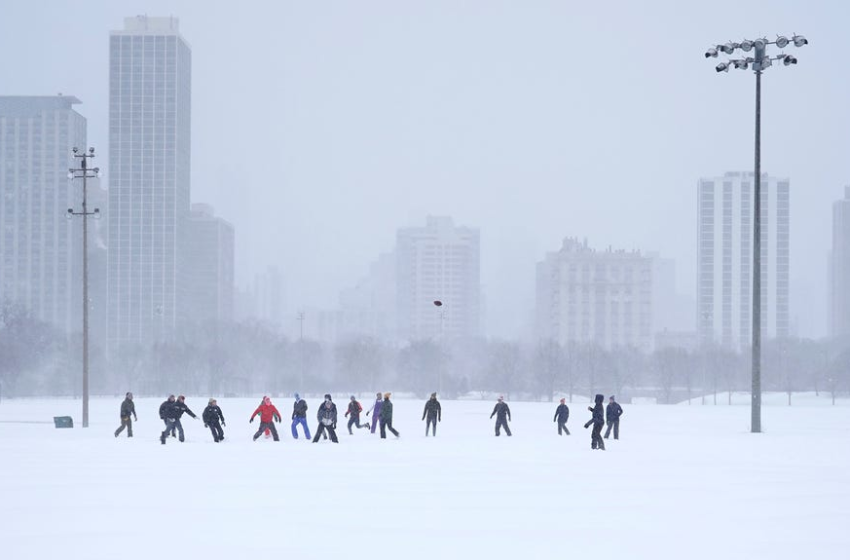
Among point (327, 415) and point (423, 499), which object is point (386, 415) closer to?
point (327, 415)

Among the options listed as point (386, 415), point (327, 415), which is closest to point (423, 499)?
point (327, 415)

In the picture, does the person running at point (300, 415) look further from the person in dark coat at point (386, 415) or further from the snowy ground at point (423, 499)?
the person in dark coat at point (386, 415)

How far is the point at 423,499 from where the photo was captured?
1933 cm

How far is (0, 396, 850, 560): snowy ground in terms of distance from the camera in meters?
14.6

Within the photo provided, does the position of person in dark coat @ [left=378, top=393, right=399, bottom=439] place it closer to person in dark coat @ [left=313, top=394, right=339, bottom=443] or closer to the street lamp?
person in dark coat @ [left=313, top=394, right=339, bottom=443]

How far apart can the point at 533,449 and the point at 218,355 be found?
104487mm

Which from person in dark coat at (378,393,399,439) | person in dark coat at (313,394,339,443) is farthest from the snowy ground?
person in dark coat at (378,393,399,439)

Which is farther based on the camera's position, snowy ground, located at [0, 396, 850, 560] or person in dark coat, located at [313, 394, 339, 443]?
person in dark coat, located at [313, 394, 339, 443]

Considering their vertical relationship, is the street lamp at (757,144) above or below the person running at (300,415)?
above

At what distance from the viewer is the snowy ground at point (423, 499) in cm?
1463

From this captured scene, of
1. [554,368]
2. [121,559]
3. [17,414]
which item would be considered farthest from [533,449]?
[554,368]

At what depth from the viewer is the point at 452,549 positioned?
1441cm

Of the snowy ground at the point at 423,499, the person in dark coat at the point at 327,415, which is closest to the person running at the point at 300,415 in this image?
the snowy ground at the point at 423,499

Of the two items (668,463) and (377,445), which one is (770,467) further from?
(377,445)
